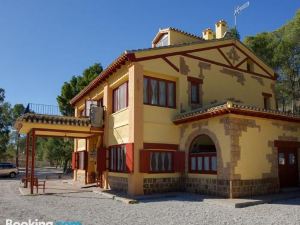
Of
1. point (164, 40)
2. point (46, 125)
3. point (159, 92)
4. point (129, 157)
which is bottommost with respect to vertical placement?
point (129, 157)

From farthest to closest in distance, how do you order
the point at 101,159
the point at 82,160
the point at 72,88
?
the point at 72,88 < the point at 82,160 < the point at 101,159

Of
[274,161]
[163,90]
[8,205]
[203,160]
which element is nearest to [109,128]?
[163,90]

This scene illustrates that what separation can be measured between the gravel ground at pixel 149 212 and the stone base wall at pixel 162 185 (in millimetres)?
1719

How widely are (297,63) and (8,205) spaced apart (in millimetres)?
22686

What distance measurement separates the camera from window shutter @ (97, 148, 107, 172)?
16.4m

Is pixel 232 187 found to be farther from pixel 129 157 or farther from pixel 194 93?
pixel 194 93

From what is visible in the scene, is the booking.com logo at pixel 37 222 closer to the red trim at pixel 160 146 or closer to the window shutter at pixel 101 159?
the red trim at pixel 160 146

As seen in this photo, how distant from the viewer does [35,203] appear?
37.8 feet

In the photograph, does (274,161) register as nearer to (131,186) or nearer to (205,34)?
(131,186)

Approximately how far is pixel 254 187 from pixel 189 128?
3.87 metres

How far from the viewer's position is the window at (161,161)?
14.2 m

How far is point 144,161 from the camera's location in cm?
1366

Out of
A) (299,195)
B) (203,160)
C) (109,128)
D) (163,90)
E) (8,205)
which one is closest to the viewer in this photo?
(8,205)

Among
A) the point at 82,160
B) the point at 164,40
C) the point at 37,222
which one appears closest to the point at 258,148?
the point at 164,40
